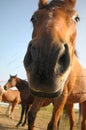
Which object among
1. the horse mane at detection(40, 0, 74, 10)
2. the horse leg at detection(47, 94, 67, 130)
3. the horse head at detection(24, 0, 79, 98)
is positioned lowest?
the horse leg at detection(47, 94, 67, 130)

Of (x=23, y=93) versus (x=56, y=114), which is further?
(x=23, y=93)

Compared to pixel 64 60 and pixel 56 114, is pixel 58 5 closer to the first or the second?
pixel 64 60

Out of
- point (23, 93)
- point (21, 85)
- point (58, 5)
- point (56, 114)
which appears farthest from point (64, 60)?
point (21, 85)

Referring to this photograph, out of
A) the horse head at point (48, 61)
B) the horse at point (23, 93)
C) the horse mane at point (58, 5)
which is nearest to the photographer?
the horse head at point (48, 61)

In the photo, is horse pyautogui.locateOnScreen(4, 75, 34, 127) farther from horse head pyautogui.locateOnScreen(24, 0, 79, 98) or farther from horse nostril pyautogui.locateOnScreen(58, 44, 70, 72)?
horse nostril pyautogui.locateOnScreen(58, 44, 70, 72)

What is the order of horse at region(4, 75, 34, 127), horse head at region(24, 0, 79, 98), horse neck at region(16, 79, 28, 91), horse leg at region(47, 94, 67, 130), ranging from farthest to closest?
horse neck at region(16, 79, 28, 91) < horse at region(4, 75, 34, 127) < horse leg at region(47, 94, 67, 130) < horse head at region(24, 0, 79, 98)

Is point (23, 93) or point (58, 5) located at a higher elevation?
point (58, 5)

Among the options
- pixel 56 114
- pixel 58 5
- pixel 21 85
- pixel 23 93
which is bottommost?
pixel 23 93

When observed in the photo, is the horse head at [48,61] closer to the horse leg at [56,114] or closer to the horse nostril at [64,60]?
the horse nostril at [64,60]

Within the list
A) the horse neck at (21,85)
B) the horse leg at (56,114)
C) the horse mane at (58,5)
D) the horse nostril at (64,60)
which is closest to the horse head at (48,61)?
the horse nostril at (64,60)

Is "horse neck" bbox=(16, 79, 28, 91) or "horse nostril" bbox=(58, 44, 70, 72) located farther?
"horse neck" bbox=(16, 79, 28, 91)

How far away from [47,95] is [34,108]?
101 inches

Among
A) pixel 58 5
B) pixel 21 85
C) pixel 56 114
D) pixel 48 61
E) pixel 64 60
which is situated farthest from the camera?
pixel 21 85

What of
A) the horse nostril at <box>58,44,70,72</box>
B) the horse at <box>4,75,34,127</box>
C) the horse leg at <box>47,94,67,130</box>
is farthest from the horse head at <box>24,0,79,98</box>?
the horse at <box>4,75,34,127</box>
